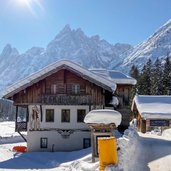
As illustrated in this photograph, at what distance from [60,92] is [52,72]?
6.62 feet

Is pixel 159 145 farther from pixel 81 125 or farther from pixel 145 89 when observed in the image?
pixel 145 89

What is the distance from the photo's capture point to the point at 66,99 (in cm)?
3400

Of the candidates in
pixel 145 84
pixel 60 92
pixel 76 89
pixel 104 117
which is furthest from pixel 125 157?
pixel 145 84

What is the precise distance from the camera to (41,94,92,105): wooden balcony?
33812 millimetres

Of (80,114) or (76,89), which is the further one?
(80,114)

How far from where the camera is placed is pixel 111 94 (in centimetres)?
3544

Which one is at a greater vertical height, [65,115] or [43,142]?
[65,115]

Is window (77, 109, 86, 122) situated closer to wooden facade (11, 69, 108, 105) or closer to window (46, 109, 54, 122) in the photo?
wooden facade (11, 69, 108, 105)

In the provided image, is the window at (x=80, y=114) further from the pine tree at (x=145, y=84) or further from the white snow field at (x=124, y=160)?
the pine tree at (x=145, y=84)

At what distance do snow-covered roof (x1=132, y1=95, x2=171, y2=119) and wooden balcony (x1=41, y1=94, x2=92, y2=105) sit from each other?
12.0 metres

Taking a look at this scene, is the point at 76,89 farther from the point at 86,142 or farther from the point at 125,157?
the point at 125,157

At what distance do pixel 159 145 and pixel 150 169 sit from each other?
295 inches

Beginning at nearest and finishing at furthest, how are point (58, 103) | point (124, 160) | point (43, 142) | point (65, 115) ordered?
1. point (124, 160)
2. point (43, 142)
3. point (58, 103)
4. point (65, 115)

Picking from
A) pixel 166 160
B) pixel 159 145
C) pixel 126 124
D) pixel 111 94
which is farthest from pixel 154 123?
pixel 166 160
